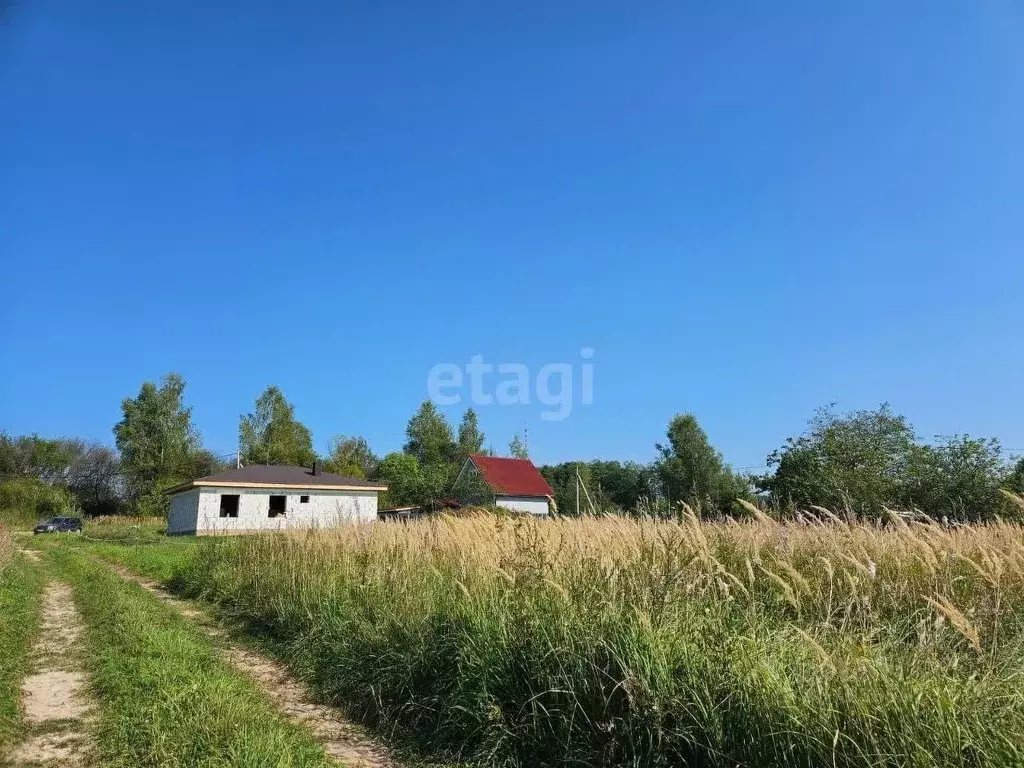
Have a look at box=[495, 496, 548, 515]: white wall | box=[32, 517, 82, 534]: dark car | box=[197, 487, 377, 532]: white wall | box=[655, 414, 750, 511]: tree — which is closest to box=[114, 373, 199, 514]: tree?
box=[32, 517, 82, 534]: dark car

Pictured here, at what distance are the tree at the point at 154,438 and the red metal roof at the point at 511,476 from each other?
1109 inches

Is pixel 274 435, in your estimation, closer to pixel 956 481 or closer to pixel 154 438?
pixel 154 438

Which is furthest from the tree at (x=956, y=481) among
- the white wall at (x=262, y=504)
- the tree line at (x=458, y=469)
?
the white wall at (x=262, y=504)

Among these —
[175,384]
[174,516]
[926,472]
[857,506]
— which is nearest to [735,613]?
[857,506]

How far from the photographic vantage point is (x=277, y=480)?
35.2 metres

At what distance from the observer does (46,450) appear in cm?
5559

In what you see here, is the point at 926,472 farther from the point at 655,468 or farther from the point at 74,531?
the point at 74,531

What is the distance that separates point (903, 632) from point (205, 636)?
738cm

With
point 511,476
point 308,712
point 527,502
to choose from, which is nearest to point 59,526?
point 511,476

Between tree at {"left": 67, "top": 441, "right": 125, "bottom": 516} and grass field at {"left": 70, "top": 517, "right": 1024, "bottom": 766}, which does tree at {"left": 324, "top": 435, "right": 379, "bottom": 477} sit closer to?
tree at {"left": 67, "top": 441, "right": 125, "bottom": 516}

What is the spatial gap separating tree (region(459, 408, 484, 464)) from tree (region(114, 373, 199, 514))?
28798 mm

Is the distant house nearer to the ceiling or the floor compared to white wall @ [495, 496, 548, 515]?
nearer to the ceiling

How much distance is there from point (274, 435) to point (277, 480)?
101 feet

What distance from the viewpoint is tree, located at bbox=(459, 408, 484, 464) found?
241 feet
